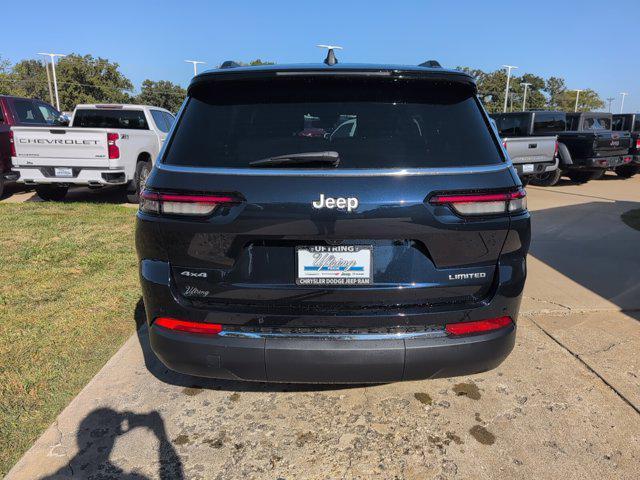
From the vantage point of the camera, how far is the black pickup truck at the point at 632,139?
13.4m

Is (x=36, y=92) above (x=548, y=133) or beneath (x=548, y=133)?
above

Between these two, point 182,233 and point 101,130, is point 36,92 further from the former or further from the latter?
point 182,233

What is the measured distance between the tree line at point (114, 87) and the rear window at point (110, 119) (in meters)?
27.8

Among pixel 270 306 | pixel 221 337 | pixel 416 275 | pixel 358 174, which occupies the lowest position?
pixel 221 337

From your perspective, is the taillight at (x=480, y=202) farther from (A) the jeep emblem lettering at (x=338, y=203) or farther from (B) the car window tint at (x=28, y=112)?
(B) the car window tint at (x=28, y=112)

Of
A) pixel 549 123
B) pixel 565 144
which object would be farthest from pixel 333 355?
pixel 549 123

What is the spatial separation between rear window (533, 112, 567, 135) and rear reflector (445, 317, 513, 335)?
40.0 ft

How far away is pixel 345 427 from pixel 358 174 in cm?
139

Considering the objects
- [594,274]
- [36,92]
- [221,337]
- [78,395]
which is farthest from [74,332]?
[36,92]

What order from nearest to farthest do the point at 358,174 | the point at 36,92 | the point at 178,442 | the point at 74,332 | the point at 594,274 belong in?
the point at 358,174, the point at 178,442, the point at 74,332, the point at 594,274, the point at 36,92

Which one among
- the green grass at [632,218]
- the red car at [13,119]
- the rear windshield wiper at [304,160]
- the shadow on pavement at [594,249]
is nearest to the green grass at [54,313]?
the rear windshield wiper at [304,160]

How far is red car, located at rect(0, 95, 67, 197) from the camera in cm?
940

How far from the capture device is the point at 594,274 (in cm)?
507

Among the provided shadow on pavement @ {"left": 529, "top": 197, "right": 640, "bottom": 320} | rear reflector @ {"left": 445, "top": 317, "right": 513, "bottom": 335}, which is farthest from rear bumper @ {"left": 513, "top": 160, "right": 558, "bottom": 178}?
rear reflector @ {"left": 445, "top": 317, "right": 513, "bottom": 335}
